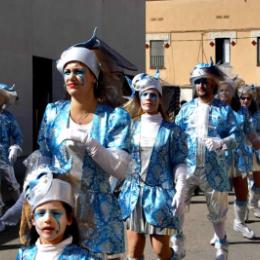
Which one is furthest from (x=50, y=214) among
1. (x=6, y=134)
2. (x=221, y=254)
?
(x=6, y=134)

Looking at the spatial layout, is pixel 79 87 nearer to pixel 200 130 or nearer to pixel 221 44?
pixel 200 130

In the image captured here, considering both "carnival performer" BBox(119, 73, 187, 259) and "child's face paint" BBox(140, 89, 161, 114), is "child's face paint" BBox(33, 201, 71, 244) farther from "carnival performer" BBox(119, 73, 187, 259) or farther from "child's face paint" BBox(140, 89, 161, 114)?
"child's face paint" BBox(140, 89, 161, 114)

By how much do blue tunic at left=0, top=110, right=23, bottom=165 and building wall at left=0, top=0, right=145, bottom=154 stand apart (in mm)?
6005

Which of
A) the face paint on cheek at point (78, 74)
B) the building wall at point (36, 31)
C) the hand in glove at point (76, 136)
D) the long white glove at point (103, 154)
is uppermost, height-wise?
the building wall at point (36, 31)

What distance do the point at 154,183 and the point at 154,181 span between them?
2 cm

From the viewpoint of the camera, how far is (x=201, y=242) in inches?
308

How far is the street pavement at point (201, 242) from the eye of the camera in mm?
7184

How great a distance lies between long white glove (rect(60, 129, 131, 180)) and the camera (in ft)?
12.8

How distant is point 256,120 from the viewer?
987 cm

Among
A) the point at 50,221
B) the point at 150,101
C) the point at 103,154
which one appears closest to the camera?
the point at 50,221

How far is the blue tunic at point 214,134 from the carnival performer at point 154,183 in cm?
115

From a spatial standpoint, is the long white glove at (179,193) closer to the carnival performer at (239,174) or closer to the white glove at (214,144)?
the white glove at (214,144)

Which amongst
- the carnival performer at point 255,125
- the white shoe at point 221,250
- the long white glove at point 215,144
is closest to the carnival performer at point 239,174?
the carnival performer at point 255,125

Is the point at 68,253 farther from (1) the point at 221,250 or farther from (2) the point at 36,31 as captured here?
(2) the point at 36,31
